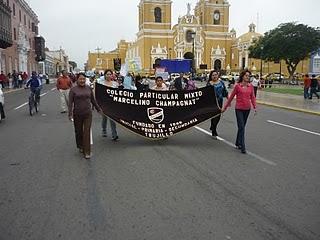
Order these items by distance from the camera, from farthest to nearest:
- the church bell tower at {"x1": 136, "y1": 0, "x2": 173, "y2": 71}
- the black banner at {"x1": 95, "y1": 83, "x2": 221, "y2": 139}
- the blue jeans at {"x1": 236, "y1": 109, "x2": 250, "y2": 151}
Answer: the church bell tower at {"x1": 136, "y1": 0, "x2": 173, "y2": 71}, the black banner at {"x1": 95, "y1": 83, "x2": 221, "y2": 139}, the blue jeans at {"x1": 236, "y1": 109, "x2": 250, "y2": 151}

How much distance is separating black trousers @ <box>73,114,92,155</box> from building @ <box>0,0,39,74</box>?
42.2 m

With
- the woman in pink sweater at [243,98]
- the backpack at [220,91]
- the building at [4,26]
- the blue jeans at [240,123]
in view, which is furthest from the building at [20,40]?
the blue jeans at [240,123]

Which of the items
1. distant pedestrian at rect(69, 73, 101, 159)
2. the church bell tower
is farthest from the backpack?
the church bell tower

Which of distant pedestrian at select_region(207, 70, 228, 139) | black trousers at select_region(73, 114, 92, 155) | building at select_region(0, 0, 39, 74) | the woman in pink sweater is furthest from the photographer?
building at select_region(0, 0, 39, 74)

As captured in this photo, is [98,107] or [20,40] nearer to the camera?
[98,107]

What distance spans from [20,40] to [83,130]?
57890mm

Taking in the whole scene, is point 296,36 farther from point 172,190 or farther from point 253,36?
point 172,190

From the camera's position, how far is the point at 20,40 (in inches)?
2434

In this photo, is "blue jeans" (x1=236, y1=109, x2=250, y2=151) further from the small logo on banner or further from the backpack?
the small logo on banner

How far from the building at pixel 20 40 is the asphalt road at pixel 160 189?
42.5 metres

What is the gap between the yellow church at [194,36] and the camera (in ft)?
336

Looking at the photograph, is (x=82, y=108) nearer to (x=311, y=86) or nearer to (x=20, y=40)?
(x=311, y=86)

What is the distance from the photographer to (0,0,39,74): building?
5385 cm

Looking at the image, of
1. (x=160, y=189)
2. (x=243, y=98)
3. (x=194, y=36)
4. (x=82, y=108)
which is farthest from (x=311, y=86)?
(x=194, y=36)
